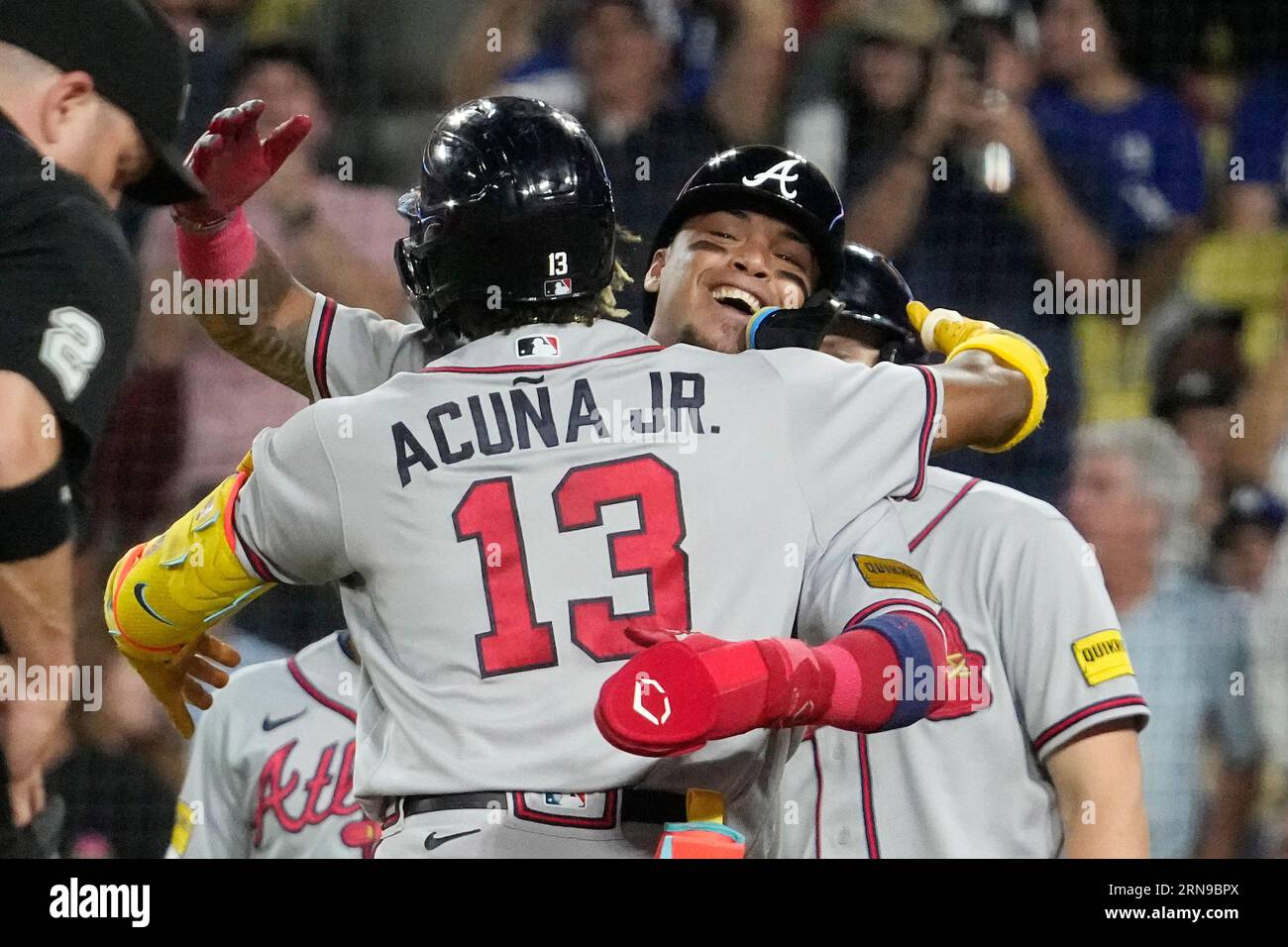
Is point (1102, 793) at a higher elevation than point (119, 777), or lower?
lower

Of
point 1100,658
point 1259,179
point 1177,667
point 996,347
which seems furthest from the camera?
point 1259,179

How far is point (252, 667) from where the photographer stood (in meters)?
3.43

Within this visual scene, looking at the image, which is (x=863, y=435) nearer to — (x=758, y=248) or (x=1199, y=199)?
(x=758, y=248)

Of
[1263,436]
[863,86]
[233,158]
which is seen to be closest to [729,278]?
[233,158]

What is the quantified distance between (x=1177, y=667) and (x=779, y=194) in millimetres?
1922

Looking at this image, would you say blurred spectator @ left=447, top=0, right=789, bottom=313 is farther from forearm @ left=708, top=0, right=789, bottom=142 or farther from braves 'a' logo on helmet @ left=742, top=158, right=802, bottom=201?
braves 'a' logo on helmet @ left=742, top=158, right=802, bottom=201

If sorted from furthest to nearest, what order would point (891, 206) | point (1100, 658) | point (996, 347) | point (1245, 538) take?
point (891, 206) → point (1245, 538) → point (1100, 658) → point (996, 347)

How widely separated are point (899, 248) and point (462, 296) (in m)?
2.52

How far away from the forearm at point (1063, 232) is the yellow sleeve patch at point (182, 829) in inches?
105

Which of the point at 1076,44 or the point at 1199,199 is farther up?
the point at 1076,44

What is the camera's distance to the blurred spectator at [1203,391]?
14.7 ft

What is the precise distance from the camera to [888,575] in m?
2.09

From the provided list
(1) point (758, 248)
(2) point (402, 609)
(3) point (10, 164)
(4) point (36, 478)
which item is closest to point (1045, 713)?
(1) point (758, 248)

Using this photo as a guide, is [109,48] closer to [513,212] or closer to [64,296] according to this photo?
[64,296]
